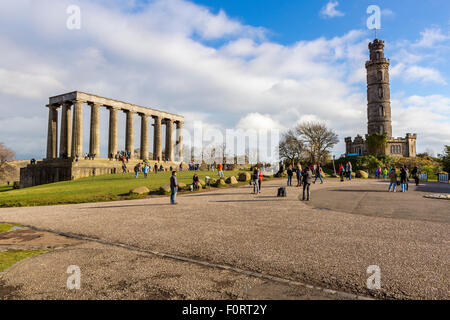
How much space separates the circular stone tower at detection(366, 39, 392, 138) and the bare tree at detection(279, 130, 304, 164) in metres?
38.1

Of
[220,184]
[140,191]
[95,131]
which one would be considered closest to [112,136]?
[95,131]

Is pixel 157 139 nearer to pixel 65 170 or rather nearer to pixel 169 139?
pixel 169 139

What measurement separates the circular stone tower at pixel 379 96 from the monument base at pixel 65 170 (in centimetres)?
7727

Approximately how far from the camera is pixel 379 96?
86.6 metres

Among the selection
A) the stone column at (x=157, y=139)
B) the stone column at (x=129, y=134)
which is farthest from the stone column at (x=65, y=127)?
the stone column at (x=157, y=139)

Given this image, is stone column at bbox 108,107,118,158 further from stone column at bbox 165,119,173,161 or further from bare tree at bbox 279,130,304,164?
bare tree at bbox 279,130,304,164

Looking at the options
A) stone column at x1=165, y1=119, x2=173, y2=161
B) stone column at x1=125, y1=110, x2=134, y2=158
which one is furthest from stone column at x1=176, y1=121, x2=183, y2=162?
stone column at x1=125, y1=110, x2=134, y2=158

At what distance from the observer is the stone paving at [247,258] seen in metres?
4.43

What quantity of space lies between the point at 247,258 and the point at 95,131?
150ft

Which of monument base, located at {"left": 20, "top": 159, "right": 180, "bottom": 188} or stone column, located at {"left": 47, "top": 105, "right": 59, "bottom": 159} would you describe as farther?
stone column, located at {"left": 47, "top": 105, "right": 59, "bottom": 159}

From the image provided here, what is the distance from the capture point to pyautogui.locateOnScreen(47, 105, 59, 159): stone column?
48.1 metres

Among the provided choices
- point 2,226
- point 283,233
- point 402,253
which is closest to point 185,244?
point 283,233

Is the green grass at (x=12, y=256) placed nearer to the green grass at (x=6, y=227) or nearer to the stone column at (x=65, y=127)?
the green grass at (x=6, y=227)

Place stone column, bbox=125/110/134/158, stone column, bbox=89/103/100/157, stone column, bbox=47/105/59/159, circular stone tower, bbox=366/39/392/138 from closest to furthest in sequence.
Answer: stone column, bbox=89/103/100/157 < stone column, bbox=47/105/59/159 < stone column, bbox=125/110/134/158 < circular stone tower, bbox=366/39/392/138
